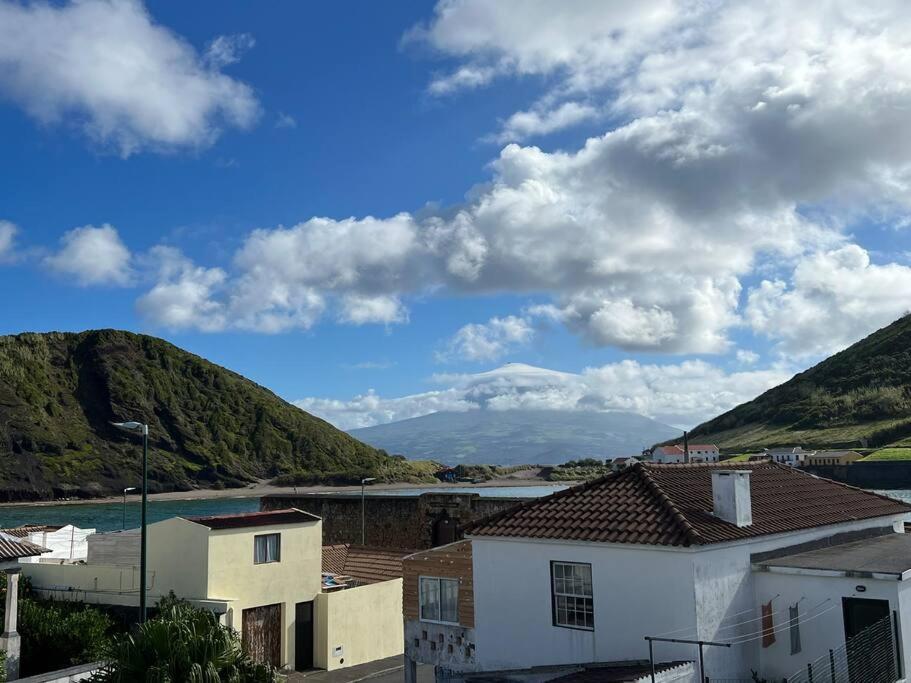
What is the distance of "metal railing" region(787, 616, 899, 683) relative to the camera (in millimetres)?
15766

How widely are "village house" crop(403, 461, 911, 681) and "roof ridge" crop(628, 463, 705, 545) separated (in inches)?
1.3

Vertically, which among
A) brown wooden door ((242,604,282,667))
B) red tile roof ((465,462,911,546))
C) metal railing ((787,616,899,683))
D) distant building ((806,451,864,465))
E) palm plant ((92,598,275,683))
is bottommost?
brown wooden door ((242,604,282,667))

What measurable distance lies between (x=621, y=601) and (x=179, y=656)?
863 cm

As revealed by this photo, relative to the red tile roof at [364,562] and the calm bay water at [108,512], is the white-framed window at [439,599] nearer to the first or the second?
the red tile roof at [364,562]

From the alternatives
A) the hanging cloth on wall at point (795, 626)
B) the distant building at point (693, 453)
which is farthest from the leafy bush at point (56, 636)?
the distant building at point (693, 453)

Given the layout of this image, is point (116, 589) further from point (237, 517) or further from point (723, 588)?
point (723, 588)

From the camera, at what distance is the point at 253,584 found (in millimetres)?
27312

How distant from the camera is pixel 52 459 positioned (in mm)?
178625

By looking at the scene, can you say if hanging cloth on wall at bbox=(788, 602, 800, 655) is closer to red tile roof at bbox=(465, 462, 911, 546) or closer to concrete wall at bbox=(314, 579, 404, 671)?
red tile roof at bbox=(465, 462, 911, 546)

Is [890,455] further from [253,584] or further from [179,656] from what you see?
[179,656]

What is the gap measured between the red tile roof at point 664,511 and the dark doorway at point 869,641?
2.29 meters

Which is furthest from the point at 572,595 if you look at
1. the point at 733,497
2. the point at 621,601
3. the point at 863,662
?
the point at 863,662

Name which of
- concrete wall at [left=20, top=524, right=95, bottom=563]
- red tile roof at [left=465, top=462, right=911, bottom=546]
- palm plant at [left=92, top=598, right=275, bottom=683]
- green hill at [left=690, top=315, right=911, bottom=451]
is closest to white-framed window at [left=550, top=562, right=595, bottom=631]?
red tile roof at [left=465, top=462, right=911, bottom=546]

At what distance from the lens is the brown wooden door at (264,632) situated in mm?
26909
